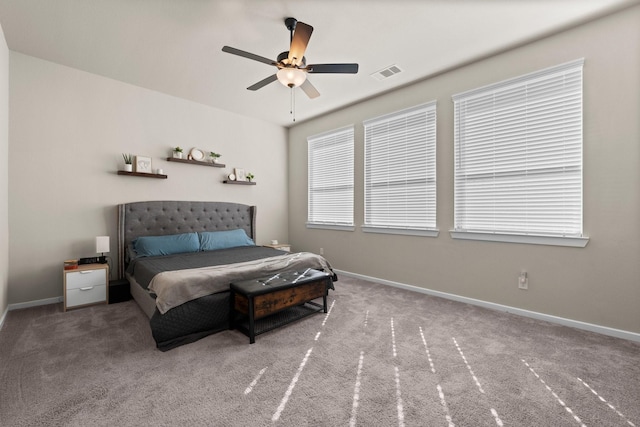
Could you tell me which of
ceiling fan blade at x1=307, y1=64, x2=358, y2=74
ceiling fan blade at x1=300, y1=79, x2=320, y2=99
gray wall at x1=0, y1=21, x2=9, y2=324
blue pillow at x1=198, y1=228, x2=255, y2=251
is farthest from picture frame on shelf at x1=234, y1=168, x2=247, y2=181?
ceiling fan blade at x1=307, y1=64, x2=358, y2=74

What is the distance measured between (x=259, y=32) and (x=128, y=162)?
257cm

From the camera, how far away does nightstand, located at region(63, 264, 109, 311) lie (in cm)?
318

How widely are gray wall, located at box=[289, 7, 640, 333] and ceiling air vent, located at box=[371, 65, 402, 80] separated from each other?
1.57 feet

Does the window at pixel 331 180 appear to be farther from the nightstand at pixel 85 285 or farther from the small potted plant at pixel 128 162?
the nightstand at pixel 85 285

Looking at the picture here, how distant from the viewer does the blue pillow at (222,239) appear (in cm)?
421

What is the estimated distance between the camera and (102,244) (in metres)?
3.47

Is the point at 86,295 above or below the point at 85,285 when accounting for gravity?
below

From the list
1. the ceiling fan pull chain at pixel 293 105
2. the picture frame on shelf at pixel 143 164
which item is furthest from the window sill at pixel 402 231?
the picture frame on shelf at pixel 143 164

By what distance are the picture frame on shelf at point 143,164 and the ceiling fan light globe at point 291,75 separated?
2.58 metres

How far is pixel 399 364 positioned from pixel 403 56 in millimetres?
3162

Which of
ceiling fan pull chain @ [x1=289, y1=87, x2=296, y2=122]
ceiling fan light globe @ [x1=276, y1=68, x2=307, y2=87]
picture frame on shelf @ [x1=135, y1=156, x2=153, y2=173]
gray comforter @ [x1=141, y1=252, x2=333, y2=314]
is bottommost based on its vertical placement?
gray comforter @ [x1=141, y1=252, x2=333, y2=314]

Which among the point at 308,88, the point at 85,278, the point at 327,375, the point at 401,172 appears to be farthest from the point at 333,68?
the point at 85,278

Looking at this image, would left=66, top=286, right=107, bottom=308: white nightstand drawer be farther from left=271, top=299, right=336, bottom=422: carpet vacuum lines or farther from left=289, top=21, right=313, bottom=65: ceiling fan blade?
left=289, top=21, right=313, bottom=65: ceiling fan blade

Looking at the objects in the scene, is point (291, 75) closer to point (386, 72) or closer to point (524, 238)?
point (386, 72)
